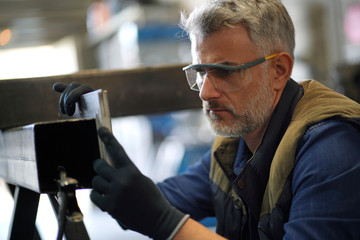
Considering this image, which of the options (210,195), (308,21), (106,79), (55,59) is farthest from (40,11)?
(308,21)

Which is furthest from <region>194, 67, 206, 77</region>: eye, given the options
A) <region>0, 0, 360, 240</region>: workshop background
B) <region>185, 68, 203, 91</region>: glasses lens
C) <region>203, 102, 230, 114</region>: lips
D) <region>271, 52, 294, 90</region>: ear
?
<region>0, 0, 360, 240</region>: workshop background

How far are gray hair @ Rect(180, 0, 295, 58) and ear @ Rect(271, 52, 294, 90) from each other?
3 cm

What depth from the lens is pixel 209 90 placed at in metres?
1.51

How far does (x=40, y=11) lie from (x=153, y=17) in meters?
2.87

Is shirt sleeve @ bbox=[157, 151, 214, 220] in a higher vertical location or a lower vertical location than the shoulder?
lower

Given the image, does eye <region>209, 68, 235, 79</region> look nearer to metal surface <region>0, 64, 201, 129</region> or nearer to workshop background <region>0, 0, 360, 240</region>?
metal surface <region>0, 64, 201, 129</region>

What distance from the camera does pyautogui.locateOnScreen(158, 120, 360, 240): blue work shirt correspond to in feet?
3.82

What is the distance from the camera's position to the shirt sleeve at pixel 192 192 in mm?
1855

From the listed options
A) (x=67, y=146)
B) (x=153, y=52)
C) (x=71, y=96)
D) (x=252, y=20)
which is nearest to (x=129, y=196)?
(x=67, y=146)

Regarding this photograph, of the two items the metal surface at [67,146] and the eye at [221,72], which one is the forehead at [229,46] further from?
the metal surface at [67,146]

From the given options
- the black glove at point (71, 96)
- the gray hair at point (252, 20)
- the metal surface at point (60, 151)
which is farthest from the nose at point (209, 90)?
the metal surface at point (60, 151)

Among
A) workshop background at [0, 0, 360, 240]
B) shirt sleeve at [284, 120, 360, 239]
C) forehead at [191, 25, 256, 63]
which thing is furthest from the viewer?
workshop background at [0, 0, 360, 240]

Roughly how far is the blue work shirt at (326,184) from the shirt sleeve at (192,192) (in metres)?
0.61

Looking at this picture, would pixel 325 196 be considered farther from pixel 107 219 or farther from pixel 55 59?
pixel 55 59
